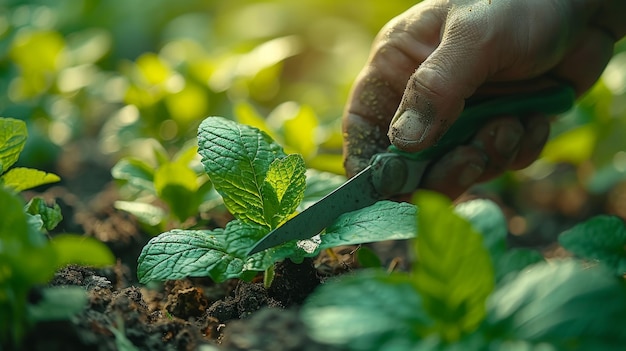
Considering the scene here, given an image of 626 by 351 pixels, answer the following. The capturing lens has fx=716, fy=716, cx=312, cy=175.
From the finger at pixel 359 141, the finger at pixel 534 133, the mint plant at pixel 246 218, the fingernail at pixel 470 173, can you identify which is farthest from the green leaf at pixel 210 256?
the finger at pixel 534 133

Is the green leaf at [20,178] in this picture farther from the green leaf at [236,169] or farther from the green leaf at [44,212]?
the green leaf at [236,169]

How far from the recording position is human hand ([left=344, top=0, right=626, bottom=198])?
1.49 metres

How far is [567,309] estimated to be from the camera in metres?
0.87

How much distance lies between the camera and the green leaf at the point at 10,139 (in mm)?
1344

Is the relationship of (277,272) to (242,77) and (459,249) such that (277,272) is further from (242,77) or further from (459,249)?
(242,77)

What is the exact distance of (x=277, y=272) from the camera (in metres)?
1.40

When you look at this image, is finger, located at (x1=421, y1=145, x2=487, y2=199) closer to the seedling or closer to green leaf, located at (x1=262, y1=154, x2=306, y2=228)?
green leaf, located at (x1=262, y1=154, x2=306, y2=228)

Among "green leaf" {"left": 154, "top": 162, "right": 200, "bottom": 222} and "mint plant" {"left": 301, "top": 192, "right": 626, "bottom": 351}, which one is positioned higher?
"mint plant" {"left": 301, "top": 192, "right": 626, "bottom": 351}

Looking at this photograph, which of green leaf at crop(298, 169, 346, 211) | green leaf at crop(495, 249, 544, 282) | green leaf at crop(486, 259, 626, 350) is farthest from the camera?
green leaf at crop(298, 169, 346, 211)

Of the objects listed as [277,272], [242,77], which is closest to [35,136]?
[242,77]

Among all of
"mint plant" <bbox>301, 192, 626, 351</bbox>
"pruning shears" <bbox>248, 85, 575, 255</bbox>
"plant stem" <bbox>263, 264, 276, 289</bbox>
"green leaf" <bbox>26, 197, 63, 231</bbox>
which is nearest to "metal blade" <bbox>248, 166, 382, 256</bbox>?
"pruning shears" <bbox>248, 85, 575, 255</bbox>

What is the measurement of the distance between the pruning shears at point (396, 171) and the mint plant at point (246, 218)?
0.03 metres

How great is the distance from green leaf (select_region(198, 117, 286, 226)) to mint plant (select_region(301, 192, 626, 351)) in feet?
1.34

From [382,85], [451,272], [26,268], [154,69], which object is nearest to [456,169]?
[382,85]
